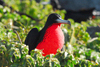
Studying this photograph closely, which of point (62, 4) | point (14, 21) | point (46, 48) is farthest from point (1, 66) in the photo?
point (62, 4)

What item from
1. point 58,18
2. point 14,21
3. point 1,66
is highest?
point 14,21

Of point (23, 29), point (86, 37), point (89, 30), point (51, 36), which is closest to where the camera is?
point (51, 36)

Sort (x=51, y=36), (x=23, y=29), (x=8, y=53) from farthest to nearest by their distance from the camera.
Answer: (x=23, y=29), (x=51, y=36), (x=8, y=53)

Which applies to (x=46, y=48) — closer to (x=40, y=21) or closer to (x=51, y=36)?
(x=51, y=36)

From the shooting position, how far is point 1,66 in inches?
71.1

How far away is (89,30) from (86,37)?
83 centimetres

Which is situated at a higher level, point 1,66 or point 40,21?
point 40,21

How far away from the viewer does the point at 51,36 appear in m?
2.37

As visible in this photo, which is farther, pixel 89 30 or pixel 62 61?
pixel 89 30

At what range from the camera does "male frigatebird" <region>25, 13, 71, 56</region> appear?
2.36 metres

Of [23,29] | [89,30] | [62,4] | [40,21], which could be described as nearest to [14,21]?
[23,29]

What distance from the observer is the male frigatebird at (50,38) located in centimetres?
236

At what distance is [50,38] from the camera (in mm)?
2365

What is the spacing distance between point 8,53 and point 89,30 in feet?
9.21
